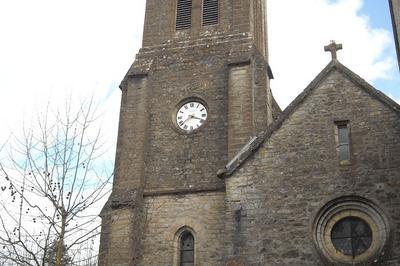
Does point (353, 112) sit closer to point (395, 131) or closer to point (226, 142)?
point (395, 131)

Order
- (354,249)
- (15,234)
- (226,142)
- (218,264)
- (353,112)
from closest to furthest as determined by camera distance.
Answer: (15,234) → (354,249) → (353,112) → (218,264) → (226,142)

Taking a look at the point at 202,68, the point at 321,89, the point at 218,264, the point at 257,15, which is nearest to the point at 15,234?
the point at 218,264

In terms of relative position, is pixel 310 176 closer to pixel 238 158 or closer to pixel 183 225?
pixel 238 158

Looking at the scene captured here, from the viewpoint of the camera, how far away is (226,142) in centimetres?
Answer: 1936

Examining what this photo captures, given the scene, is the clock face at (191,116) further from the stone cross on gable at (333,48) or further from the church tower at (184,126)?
the stone cross on gable at (333,48)

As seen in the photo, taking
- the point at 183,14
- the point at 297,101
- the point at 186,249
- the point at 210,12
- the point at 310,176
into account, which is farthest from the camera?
the point at 183,14

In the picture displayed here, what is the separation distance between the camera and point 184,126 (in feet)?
66.8

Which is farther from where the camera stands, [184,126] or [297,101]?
[184,126]

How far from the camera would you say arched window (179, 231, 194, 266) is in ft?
59.2

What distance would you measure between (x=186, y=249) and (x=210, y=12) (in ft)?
31.2

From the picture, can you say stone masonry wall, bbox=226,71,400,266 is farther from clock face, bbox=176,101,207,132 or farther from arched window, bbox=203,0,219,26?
arched window, bbox=203,0,219,26

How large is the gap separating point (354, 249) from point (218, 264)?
15.2ft

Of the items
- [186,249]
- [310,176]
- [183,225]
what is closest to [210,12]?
[183,225]

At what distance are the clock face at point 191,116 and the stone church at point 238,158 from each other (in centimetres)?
4
